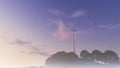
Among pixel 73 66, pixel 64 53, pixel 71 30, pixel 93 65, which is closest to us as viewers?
pixel 71 30

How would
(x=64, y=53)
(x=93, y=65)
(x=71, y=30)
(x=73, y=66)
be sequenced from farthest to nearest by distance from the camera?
(x=64, y=53)
(x=93, y=65)
(x=73, y=66)
(x=71, y=30)

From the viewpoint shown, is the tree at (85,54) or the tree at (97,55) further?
the tree at (85,54)

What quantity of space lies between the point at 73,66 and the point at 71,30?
18.5 feet

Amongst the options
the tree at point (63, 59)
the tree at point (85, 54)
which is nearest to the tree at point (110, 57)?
the tree at point (85, 54)

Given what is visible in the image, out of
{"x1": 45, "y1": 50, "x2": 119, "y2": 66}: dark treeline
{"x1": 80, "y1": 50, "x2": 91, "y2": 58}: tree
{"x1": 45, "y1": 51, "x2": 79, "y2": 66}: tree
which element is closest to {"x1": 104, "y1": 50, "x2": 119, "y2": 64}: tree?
{"x1": 45, "y1": 50, "x2": 119, "y2": 66}: dark treeline

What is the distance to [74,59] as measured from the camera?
113 feet

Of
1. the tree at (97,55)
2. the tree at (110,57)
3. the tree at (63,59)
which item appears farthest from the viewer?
the tree at (97,55)

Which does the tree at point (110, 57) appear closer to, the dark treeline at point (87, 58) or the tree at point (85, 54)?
the dark treeline at point (87, 58)

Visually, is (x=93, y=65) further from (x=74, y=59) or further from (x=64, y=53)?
(x=64, y=53)

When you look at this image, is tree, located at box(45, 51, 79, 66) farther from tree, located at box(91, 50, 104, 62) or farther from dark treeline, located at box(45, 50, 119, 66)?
tree, located at box(91, 50, 104, 62)

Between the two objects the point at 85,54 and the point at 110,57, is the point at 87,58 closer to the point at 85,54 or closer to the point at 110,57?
the point at 85,54

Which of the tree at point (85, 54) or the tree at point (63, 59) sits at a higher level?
the tree at point (85, 54)

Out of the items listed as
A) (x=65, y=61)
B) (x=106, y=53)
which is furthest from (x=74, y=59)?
(x=106, y=53)

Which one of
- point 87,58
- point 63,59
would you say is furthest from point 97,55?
point 63,59
